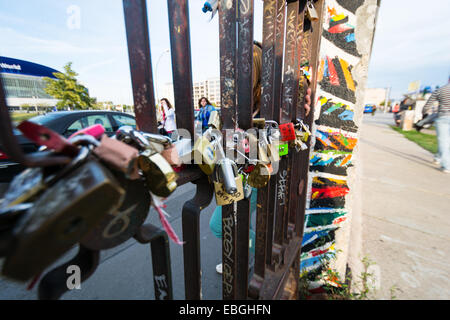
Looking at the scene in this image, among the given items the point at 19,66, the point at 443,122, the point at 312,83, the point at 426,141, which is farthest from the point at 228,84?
the point at 426,141

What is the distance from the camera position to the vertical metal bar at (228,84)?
0.61 m

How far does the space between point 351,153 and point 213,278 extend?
58.9 inches

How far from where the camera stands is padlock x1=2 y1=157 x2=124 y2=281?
0.22 m

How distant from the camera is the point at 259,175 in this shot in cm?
73

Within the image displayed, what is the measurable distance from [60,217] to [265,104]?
2.61 feet

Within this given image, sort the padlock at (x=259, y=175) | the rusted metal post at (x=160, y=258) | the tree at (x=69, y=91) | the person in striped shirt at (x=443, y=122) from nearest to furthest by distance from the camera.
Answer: the rusted metal post at (x=160, y=258), the padlock at (x=259, y=175), the person in striped shirt at (x=443, y=122), the tree at (x=69, y=91)

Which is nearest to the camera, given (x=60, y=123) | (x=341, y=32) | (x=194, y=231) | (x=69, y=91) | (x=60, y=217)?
(x=60, y=217)

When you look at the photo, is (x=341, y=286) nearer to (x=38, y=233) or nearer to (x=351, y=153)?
(x=351, y=153)

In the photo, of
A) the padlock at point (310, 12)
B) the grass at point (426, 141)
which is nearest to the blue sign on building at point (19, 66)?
the padlock at point (310, 12)

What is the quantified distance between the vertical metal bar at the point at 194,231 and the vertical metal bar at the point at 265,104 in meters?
0.40

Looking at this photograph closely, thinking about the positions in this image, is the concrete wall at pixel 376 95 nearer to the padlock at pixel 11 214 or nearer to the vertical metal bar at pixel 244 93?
the vertical metal bar at pixel 244 93

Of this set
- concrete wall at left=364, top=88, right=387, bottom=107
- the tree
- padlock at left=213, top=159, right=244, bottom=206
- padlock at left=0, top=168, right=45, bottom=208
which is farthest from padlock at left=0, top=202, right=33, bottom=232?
concrete wall at left=364, top=88, right=387, bottom=107

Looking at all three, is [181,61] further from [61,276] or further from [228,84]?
[61,276]
